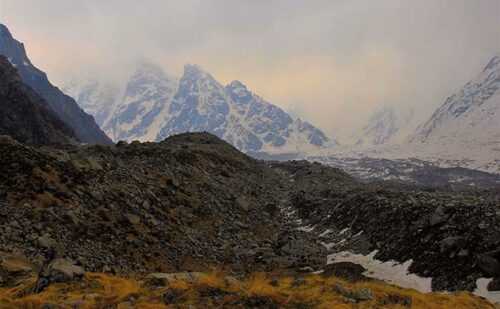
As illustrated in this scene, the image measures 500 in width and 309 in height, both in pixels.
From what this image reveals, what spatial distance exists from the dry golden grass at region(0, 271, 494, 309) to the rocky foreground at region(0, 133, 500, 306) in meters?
1.04

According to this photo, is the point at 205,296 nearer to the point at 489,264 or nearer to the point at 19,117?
the point at 489,264

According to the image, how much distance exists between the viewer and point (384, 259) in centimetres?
2694

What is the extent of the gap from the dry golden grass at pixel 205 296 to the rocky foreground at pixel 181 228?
104 cm

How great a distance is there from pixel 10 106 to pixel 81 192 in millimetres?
111966

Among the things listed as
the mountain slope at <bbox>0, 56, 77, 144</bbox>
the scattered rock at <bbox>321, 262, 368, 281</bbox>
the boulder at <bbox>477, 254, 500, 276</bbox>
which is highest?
the mountain slope at <bbox>0, 56, 77, 144</bbox>

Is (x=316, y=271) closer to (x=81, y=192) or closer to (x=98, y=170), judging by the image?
(x=81, y=192)

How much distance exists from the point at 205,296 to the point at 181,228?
14730 mm

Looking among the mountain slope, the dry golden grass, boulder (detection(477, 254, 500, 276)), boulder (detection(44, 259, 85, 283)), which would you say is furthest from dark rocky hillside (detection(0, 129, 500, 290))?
the mountain slope

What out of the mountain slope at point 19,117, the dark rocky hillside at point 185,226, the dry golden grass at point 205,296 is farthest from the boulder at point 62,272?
the mountain slope at point 19,117

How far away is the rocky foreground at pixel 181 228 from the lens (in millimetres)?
21594

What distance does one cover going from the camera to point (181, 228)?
99.1 ft

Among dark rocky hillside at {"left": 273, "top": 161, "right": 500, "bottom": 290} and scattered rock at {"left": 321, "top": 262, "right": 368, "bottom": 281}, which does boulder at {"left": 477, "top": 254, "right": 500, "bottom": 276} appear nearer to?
dark rocky hillside at {"left": 273, "top": 161, "right": 500, "bottom": 290}

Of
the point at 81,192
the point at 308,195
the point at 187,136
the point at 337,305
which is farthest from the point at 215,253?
the point at 187,136

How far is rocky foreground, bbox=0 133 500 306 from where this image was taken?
850 inches
